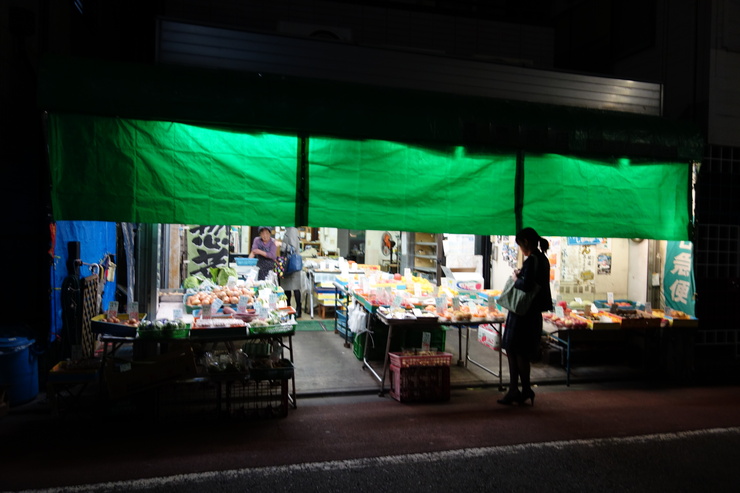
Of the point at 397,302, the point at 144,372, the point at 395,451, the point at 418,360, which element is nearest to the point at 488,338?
the point at 397,302

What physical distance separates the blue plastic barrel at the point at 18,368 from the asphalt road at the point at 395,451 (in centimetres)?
38

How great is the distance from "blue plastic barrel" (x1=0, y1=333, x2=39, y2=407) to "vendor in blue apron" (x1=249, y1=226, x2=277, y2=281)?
17.9 feet

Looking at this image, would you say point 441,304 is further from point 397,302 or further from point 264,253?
point 264,253

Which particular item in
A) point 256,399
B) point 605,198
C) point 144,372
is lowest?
point 256,399

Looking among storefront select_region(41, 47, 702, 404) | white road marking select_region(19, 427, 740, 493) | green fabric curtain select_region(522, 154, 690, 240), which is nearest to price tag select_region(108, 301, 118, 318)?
storefront select_region(41, 47, 702, 404)

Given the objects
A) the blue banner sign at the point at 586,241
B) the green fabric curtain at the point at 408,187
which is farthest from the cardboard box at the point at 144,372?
the blue banner sign at the point at 586,241

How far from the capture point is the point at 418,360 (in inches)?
281

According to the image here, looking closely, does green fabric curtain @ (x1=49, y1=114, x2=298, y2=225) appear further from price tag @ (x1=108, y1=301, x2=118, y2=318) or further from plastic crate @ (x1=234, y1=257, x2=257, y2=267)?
plastic crate @ (x1=234, y1=257, x2=257, y2=267)

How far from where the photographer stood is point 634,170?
8.20 m

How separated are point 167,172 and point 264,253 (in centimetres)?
534

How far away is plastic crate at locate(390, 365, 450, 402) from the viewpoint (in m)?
7.09

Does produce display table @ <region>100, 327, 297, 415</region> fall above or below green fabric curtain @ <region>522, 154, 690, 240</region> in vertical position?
below

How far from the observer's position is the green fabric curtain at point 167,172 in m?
5.98

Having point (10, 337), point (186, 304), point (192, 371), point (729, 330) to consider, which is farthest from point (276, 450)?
point (729, 330)
